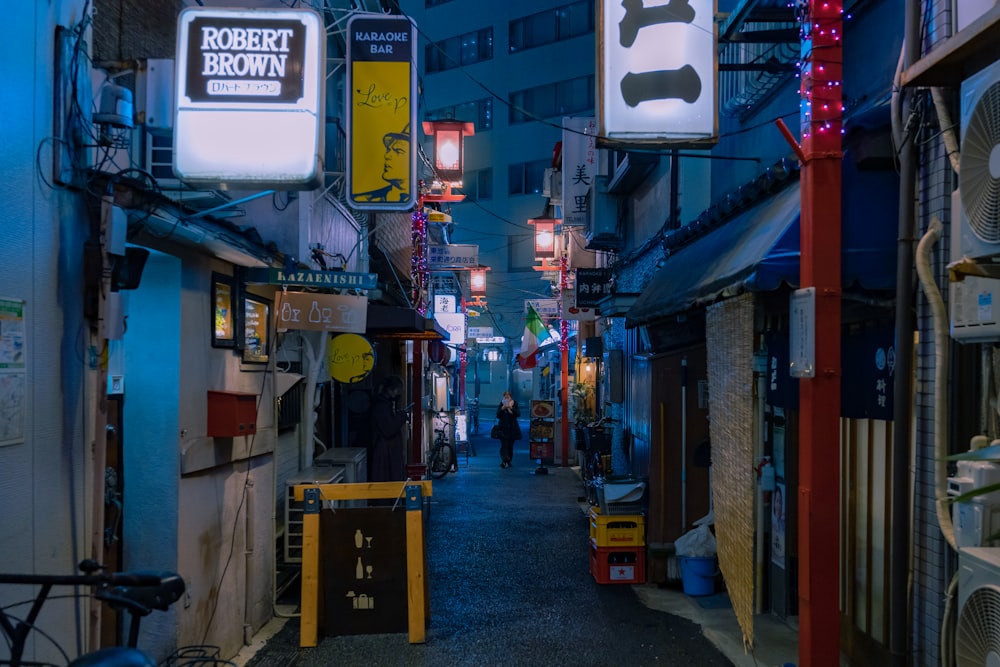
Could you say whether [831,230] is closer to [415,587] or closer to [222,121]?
[222,121]

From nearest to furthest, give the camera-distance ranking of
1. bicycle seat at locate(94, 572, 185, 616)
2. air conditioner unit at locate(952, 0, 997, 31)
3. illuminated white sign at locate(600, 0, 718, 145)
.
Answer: bicycle seat at locate(94, 572, 185, 616), air conditioner unit at locate(952, 0, 997, 31), illuminated white sign at locate(600, 0, 718, 145)

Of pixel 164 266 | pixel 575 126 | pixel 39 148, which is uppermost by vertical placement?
pixel 575 126

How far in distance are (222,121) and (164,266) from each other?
1.59 m

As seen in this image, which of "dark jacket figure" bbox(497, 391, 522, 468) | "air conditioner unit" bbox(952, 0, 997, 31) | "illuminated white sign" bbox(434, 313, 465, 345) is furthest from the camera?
"illuminated white sign" bbox(434, 313, 465, 345)

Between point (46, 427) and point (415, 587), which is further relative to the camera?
point (415, 587)

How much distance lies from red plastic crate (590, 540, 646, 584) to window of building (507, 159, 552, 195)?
3733 centimetres

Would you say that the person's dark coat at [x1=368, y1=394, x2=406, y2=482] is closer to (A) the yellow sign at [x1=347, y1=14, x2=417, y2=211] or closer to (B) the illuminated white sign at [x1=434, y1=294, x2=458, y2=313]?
(A) the yellow sign at [x1=347, y1=14, x2=417, y2=211]

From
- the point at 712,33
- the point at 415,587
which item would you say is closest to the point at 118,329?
the point at 415,587

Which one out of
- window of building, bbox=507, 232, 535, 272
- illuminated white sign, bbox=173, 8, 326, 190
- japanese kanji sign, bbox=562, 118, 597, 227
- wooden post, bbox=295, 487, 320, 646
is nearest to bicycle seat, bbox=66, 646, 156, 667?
illuminated white sign, bbox=173, 8, 326, 190

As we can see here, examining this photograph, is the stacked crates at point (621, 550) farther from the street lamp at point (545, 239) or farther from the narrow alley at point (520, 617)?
the street lamp at point (545, 239)

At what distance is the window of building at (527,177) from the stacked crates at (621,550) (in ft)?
122

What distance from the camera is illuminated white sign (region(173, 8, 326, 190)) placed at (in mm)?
5688

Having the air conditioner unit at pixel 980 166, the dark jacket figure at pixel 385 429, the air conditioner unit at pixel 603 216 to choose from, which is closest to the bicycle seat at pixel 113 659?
the air conditioner unit at pixel 980 166

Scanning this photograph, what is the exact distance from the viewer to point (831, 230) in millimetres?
5086
